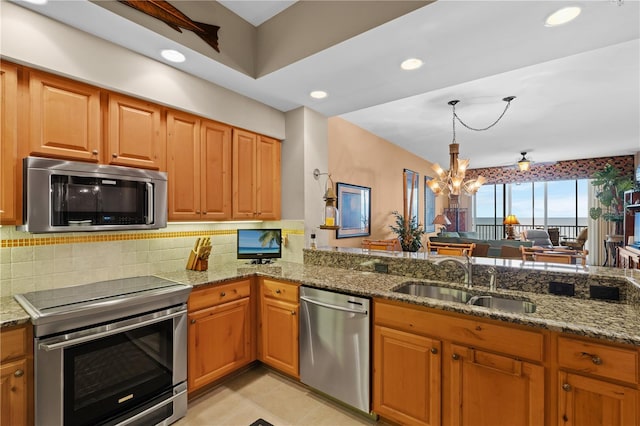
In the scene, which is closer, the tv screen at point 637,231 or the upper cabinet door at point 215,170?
the upper cabinet door at point 215,170

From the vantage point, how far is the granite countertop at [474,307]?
137cm

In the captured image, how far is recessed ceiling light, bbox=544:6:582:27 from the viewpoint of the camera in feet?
5.32

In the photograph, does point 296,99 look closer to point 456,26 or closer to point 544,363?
point 456,26

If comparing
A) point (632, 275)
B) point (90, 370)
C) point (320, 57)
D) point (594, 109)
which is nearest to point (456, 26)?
point (320, 57)

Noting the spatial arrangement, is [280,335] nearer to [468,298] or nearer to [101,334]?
[101,334]

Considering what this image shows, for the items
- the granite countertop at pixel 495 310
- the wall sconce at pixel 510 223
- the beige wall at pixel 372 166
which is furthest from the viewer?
the wall sconce at pixel 510 223

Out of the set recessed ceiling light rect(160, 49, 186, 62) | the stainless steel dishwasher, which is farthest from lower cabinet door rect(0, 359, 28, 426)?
recessed ceiling light rect(160, 49, 186, 62)

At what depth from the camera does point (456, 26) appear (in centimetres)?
177

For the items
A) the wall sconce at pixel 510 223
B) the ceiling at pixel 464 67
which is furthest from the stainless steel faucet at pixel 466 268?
the wall sconce at pixel 510 223

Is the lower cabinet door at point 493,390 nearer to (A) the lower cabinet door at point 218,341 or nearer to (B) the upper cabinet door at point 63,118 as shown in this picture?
(A) the lower cabinet door at point 218,341

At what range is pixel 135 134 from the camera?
7.22ft

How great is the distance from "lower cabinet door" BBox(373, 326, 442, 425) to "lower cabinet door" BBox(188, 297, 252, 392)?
1.19 m

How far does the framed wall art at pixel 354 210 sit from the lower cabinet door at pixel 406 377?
2274 mm

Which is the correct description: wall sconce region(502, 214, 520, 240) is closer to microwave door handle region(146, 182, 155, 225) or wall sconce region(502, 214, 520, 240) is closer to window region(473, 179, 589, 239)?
window region(473, 179, 589, 239)
